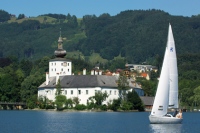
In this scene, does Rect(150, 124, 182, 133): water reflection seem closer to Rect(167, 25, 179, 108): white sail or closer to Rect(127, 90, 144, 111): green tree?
Rect(167, 25, 179, 108): white sail

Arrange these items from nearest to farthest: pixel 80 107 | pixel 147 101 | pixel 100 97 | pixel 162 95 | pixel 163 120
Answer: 1. pixel 163 120
2. pixel 162 95
3. pixel 100 97
4. pixel 80 107
5. pixel 147 101

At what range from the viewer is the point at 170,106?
64062 millimetres

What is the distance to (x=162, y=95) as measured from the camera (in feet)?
208

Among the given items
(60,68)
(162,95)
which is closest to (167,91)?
(162,95)

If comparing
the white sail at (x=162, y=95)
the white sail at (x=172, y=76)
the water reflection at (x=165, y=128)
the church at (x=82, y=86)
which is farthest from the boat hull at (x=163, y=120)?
the church at (x=82, y=86)

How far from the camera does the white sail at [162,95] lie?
63.1 metres

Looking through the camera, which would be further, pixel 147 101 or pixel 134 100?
pixel 147 101

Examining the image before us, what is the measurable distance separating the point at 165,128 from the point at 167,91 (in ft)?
18.8

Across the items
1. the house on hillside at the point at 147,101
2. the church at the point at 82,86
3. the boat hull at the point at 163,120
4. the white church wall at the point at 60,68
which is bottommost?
the boat hull at the point at 163,120

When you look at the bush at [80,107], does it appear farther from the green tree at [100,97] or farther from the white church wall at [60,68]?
the white church wall at [60,68]

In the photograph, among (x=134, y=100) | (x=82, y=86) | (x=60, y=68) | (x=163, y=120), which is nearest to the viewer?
(x=163, y=120)

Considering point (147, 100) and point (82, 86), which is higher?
point (82, 86)

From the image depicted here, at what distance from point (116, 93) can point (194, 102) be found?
20.4 meters

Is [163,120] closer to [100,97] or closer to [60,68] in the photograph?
[100,97]
